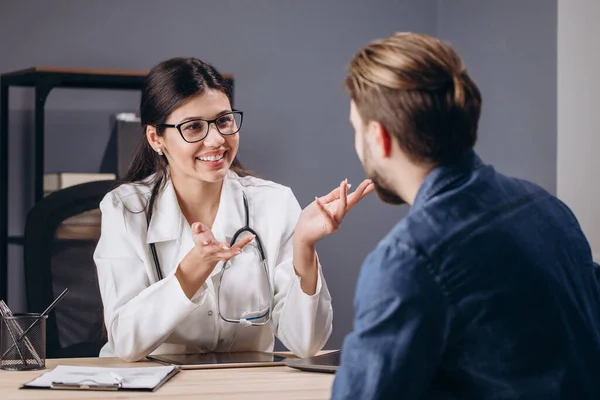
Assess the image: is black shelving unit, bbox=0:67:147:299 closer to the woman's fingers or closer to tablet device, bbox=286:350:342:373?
the woman's fingers

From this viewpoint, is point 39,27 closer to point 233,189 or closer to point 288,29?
point 288,29

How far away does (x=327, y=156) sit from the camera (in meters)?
4.00

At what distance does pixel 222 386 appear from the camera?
1470 mm

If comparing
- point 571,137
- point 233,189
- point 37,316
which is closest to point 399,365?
point 37,316

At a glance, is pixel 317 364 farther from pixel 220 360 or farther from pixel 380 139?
pixel 380 139

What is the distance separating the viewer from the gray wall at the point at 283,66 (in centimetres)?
340

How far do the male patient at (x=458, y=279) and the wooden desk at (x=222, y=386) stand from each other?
17.6 inches

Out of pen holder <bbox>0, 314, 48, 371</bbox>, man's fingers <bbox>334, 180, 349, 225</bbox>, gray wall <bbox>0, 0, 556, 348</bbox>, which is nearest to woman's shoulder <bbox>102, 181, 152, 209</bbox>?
pen holder <bbox>0, 314, 48, 371</bbox>

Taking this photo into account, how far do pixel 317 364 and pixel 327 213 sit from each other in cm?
31

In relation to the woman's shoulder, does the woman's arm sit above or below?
below

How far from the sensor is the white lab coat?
1745 mm

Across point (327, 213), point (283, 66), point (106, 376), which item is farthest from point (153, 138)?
point (283, 66)

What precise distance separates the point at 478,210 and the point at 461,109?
0.46ft

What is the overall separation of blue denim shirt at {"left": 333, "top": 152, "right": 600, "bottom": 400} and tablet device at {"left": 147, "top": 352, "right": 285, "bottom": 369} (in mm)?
693
